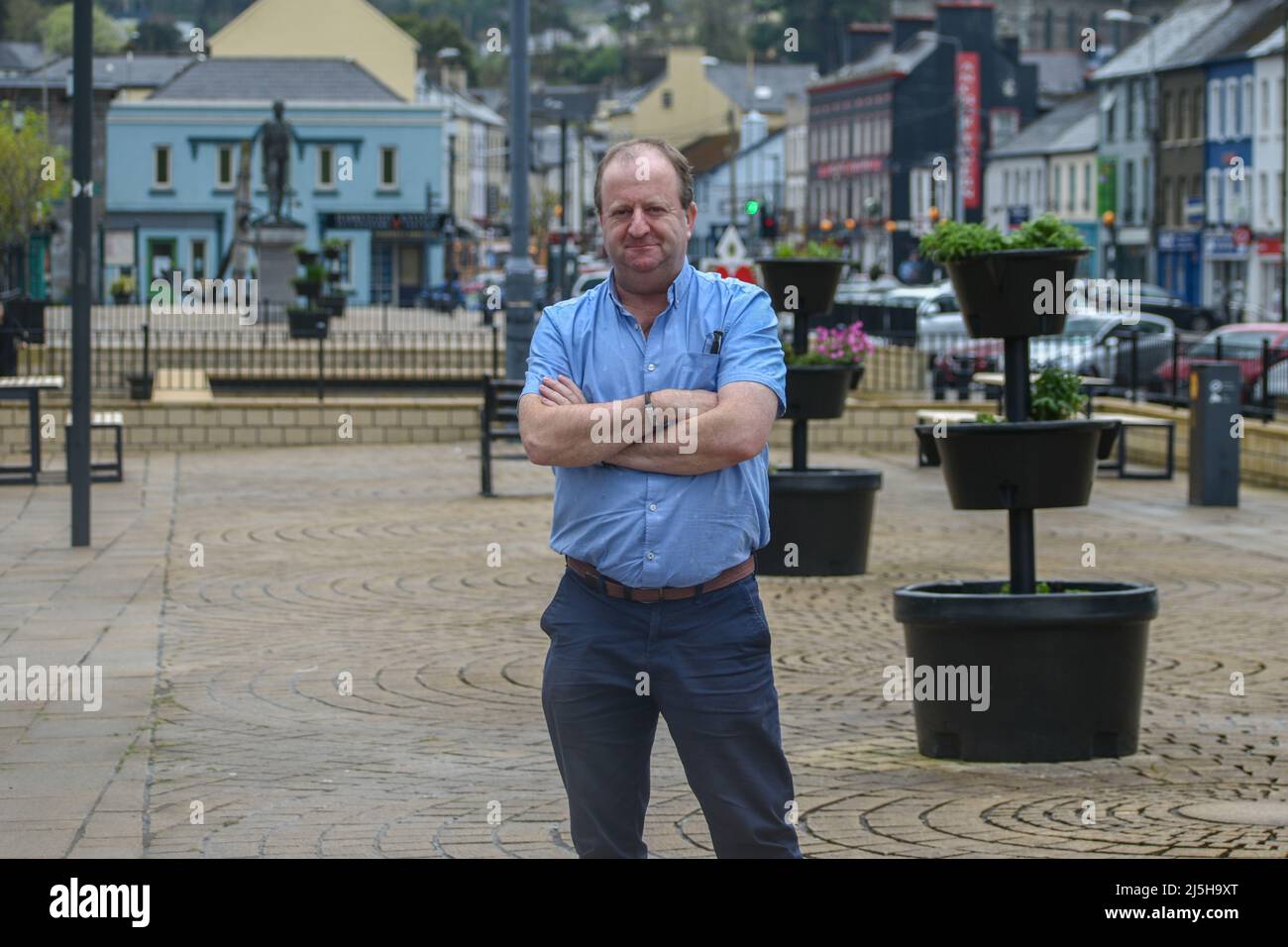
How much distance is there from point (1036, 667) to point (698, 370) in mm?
3272

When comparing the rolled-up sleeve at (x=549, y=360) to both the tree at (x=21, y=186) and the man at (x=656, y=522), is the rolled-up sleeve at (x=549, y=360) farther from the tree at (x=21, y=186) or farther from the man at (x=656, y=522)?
the tree at (x=21, y=186)

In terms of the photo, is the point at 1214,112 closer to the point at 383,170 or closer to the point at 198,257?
the point at 383,170

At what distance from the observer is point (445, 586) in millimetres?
13117

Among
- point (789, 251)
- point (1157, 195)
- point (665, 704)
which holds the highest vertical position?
point (1157, 195)

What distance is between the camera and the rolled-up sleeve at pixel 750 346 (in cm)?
492

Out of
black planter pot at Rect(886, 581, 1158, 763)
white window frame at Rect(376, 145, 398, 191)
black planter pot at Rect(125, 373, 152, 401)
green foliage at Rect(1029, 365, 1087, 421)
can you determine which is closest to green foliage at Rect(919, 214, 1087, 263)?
green foliage at Rect(1029, 365, 1087, 421)

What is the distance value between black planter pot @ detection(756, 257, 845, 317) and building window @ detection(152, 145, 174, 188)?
224 ft

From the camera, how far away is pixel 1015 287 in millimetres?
8086

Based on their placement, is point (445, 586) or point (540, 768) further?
point (445, 586)

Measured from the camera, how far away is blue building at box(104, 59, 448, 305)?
78750mm

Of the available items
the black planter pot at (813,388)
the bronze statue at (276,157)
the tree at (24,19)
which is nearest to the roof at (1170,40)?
the bronze statue at (276,157)

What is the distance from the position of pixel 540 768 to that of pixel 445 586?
5318 mm
